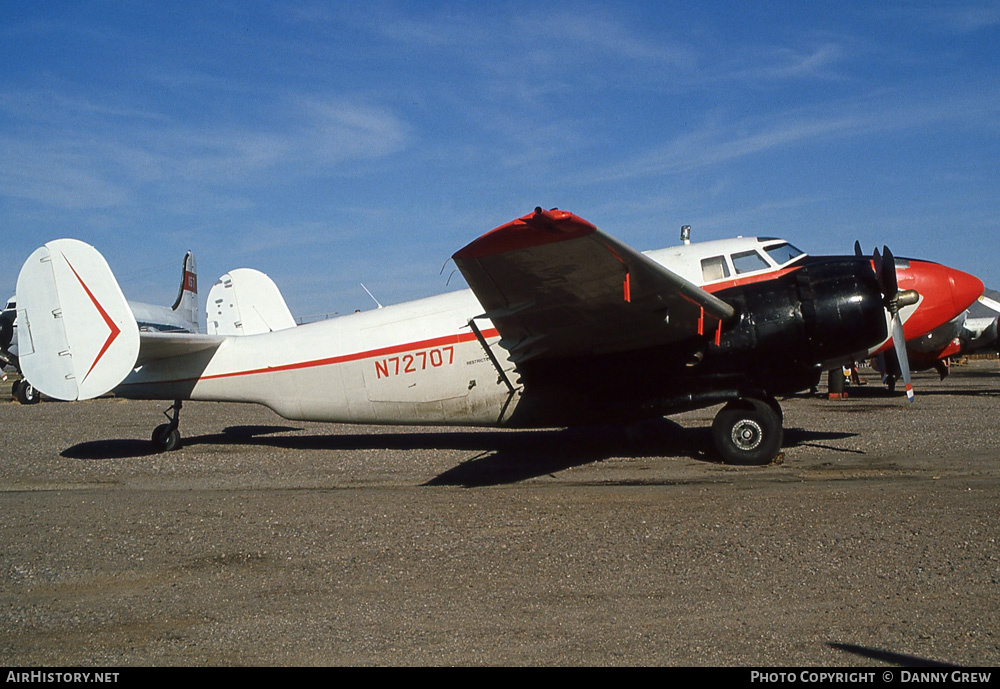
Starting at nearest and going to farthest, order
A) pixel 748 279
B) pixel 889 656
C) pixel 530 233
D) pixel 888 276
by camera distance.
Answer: pixel 889 656 → pixel 530 233 → pixel 888 276 → pixel 748 279

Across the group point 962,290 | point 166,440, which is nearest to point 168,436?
point 166,440

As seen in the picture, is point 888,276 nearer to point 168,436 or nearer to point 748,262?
point 748,262

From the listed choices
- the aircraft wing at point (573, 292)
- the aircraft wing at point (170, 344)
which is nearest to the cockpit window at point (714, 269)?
the aircraft wing at point (573, 292)

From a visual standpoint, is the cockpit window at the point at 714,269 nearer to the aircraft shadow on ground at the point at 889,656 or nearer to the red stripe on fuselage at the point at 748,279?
the red stripe on fuselage at the point at 748,279

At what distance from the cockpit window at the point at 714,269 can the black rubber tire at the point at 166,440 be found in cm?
881

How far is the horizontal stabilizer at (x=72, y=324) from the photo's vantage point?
33.9 ft

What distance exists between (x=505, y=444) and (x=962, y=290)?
23.0 ft

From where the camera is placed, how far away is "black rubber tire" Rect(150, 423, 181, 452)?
12.0 meters

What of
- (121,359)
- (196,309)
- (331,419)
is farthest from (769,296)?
(196,309)

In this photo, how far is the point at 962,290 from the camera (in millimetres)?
10047
